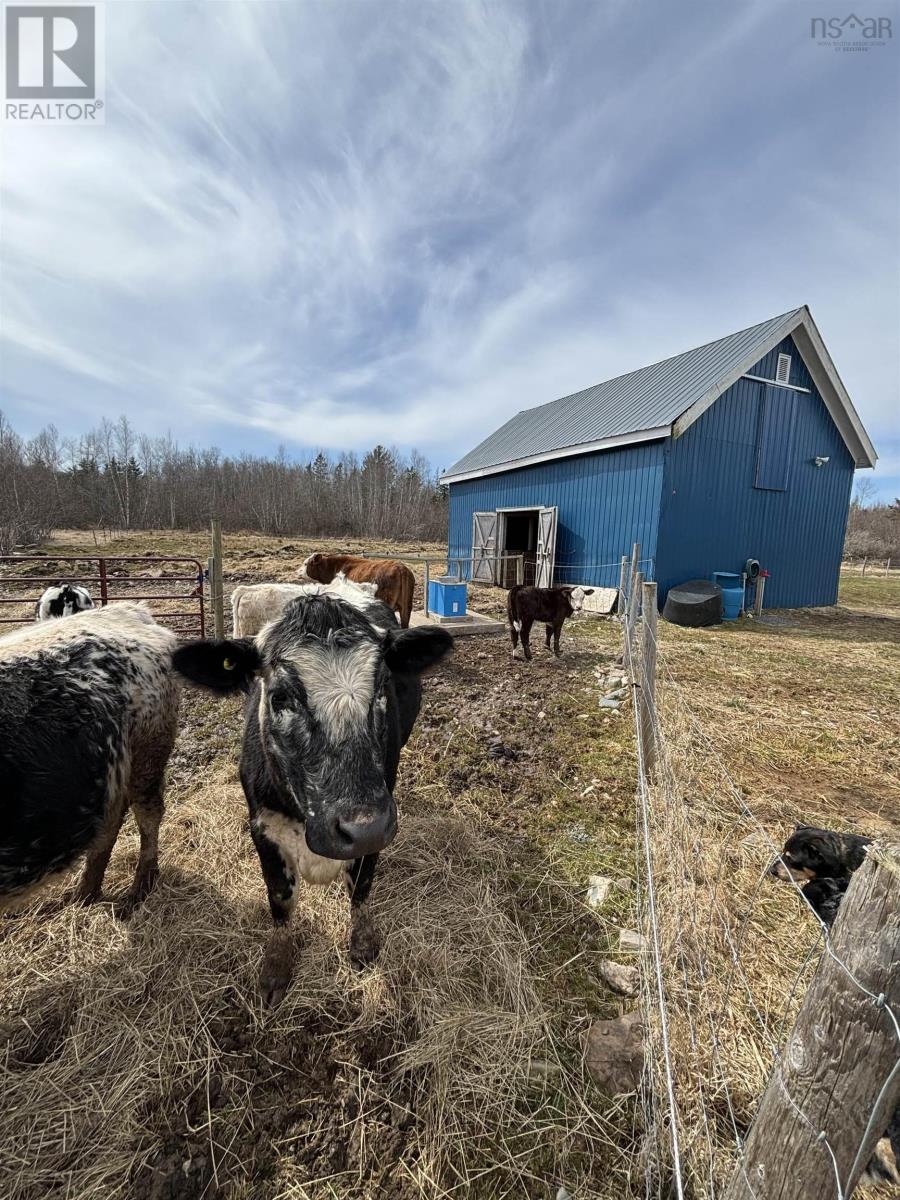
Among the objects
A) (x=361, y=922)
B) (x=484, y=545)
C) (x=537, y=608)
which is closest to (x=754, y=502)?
(x=484, y=545)

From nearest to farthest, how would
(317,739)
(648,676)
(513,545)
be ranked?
(317,739)
(648,676)
(513,545)

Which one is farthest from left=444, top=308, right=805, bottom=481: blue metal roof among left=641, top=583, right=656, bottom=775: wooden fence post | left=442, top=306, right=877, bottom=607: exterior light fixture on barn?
left=641, top=583, right=656, bottom=775: wooden fence post

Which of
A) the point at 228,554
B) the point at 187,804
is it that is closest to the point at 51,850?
the point at 187,804

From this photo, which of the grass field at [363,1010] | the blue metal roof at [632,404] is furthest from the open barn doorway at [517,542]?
the grass field at [363,1010]

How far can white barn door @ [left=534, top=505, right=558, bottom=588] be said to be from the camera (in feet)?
45.8

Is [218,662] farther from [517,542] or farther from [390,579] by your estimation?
[517,542]

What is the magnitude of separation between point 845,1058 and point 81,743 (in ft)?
9.11

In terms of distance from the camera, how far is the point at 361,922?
2.57 m

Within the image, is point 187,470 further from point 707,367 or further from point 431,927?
point 431,927

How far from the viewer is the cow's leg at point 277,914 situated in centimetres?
235

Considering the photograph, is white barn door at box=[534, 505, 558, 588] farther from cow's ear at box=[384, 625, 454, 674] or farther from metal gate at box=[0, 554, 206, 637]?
cow's ear at box=[384, 625, 454, 674]

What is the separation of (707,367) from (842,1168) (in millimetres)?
15046

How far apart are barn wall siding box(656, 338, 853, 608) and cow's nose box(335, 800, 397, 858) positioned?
1122cm

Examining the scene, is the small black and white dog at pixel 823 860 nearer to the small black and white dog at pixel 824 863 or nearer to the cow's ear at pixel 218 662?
the small black and white dog at pixel 824 863
